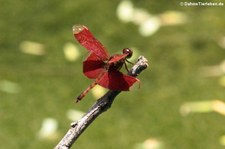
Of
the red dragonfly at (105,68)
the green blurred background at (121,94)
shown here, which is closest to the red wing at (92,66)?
the red dragonfly at (105,68)

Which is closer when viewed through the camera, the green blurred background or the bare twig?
the bare twig

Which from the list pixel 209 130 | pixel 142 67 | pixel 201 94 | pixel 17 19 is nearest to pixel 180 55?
pixel 201 94

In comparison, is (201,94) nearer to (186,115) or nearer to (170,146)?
(186,115)

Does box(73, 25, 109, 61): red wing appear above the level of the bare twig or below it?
above

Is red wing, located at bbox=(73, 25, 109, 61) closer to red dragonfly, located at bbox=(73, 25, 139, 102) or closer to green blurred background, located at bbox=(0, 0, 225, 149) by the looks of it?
red dragonfly, located at bbox=(73, 25, 139, 102)

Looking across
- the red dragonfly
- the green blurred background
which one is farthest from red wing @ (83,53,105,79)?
the green blurred background

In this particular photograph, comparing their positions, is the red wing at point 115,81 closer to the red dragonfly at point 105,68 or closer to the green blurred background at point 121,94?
the red dragonfly at point 105,68


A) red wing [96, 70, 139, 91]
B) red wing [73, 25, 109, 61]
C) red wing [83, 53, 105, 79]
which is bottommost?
red wing [96, 70, 139, 91]
